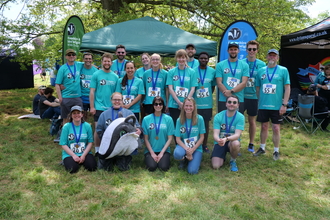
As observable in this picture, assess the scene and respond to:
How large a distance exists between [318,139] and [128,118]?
172 inches

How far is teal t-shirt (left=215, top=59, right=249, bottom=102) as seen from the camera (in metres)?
4.50

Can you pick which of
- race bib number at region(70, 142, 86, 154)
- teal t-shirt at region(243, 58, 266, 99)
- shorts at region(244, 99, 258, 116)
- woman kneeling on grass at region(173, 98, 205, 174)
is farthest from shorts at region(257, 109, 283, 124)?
race bib number at region(70, 142, 86, 154)

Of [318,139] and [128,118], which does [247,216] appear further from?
[318,139]

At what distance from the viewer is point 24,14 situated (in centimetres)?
935

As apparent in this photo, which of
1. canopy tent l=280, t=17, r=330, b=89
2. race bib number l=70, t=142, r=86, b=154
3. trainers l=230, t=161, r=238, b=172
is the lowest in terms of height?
trainers l=230, t=161, r=238, b=172

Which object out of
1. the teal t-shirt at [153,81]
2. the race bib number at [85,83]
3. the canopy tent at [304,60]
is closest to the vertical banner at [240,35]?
the teal t-shirt at [153,81]

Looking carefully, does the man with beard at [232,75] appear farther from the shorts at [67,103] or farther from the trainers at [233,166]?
the shorts at [67,103]

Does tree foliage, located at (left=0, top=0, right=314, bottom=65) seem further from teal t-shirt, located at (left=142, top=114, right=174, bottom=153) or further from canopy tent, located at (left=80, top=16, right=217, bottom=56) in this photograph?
teal t-shirt, located at (left=142, top=114, right=174, bottom=153)

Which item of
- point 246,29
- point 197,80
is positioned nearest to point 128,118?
point 197,80

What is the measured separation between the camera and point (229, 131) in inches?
163

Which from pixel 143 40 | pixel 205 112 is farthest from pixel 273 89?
pixel 143 40

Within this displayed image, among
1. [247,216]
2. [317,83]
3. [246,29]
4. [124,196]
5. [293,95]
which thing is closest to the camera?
[247,216]

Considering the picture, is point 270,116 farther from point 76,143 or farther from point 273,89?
point 76,143

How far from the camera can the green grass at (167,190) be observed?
2871mm
